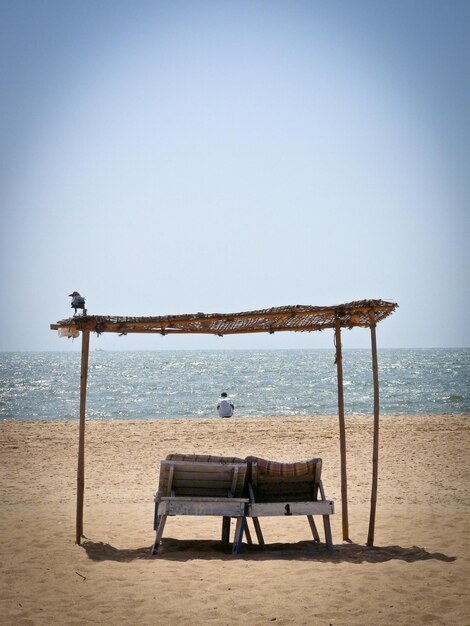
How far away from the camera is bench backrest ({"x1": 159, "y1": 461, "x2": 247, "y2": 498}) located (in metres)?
6.14

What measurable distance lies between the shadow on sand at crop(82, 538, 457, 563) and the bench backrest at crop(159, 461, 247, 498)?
2.12 feet

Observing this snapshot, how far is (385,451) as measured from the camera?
1350 centimetres

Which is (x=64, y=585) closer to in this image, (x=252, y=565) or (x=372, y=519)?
(x=252, y=565)

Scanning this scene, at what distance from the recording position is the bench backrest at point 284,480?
6.26 meters

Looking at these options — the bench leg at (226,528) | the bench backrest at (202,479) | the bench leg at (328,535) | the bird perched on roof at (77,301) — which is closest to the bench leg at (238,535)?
the bench backrest at (202,479)

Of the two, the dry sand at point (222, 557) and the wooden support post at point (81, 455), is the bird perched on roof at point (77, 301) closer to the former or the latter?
the wooden support post at point (81, 455)

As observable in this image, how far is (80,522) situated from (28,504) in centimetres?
256

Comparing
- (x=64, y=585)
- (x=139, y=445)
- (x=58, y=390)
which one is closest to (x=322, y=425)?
(x=139, y=445)

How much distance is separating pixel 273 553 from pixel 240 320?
2577 mm

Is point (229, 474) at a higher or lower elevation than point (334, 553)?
higher

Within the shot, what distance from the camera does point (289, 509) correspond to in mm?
6168

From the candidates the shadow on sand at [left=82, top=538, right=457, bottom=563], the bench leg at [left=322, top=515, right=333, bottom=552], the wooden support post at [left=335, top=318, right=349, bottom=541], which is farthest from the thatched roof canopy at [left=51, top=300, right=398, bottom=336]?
the shadow on sand at [left=82, top=538, right=457, bottom=563]

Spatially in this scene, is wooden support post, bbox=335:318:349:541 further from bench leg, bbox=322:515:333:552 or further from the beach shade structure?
bench leg, bbox=322:515:333:552

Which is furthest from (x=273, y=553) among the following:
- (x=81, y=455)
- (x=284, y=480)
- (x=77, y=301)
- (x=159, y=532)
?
(x=77, y=301)
